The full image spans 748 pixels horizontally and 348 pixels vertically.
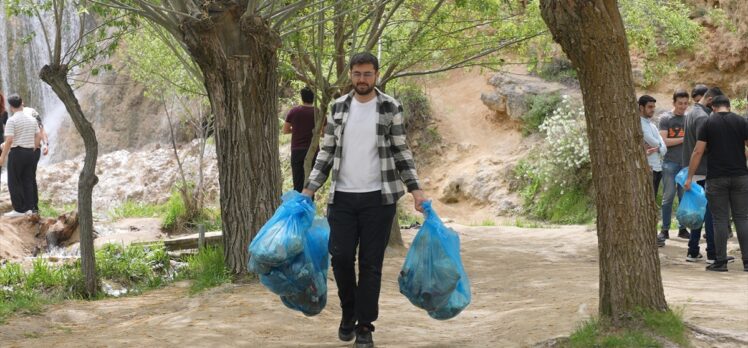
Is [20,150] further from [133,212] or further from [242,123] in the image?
[242,123]

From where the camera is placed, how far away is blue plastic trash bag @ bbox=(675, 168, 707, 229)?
8781 millimetres

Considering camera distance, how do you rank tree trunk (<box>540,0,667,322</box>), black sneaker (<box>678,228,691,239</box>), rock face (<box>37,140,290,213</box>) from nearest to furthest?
1. tree trunk (<box>540,0,667,322</box>)
2. black sneaker (<box>678,228,691,239</box>)
3. rock face (<box>37,140,290,213</box>)


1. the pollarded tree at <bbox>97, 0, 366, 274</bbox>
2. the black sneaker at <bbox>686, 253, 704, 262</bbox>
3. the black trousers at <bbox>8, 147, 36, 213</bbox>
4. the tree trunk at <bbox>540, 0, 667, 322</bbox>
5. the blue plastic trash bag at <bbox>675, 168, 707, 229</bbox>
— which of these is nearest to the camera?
the tree trunk at <bbox>540, 0, 667, 322</bbox>

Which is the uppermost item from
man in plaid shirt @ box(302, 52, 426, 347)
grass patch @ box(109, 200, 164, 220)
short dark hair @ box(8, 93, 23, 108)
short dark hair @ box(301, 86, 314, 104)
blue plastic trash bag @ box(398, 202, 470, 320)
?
short dark hair @ box(8, 93, 23, 108)

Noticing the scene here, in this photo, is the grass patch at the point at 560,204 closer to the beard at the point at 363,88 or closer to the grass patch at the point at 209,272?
the grass patch at the point at 209,272

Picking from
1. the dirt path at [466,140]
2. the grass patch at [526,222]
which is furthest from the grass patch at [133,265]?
the dirt path at [466,140]

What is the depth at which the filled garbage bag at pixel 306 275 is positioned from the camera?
514cm

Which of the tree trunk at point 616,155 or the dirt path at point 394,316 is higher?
the tree trunk at point 616,155

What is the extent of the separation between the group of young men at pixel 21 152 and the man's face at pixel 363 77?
7917 mm

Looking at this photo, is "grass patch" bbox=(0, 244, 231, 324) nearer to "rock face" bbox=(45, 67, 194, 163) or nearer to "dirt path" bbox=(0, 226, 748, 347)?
"dirt path" bbox=(0, 226, 748, 347)

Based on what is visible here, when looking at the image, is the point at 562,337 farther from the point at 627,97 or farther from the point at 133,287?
the point at 133,287

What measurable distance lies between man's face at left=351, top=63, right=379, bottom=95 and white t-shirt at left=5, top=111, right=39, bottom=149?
8.04 m

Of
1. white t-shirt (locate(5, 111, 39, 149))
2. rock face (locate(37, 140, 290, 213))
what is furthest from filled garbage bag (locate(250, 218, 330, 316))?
rock face (locate(37, 140, 290, 213))

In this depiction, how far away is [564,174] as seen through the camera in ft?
52.4
